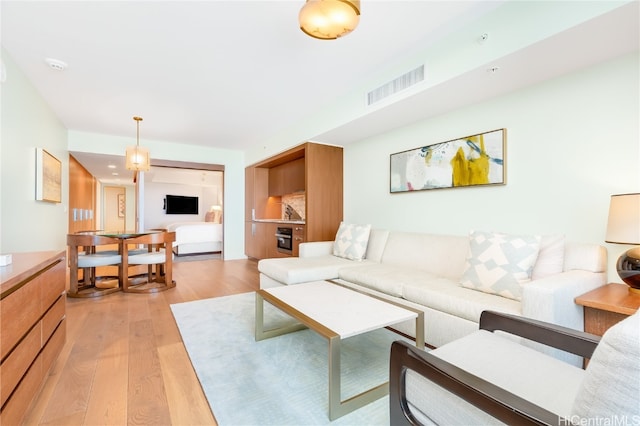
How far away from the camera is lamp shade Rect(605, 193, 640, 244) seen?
5.34 ft

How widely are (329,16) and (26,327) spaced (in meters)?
2.19

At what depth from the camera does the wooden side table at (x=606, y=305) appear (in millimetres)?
1489

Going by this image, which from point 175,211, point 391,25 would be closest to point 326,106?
point 391,25

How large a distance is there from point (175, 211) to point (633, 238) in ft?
36.2

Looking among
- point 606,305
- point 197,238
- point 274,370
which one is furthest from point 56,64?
point 197,238

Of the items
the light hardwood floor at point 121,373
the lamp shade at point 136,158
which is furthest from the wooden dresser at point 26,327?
the lamp shade at point 136,158

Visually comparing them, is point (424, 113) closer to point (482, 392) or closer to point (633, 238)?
point (633, 238)

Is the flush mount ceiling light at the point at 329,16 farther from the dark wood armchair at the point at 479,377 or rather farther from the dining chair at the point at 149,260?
the dining chair at the point at 149,260

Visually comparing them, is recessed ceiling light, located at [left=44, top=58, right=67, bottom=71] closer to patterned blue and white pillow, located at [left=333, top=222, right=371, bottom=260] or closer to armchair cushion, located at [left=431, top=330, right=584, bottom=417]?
patterned blue and white pillow, located at [left=333, top=222, right=371, bottom=260]

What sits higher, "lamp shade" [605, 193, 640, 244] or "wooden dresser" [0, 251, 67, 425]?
"lamp shade" [605, 193, 640, 244]

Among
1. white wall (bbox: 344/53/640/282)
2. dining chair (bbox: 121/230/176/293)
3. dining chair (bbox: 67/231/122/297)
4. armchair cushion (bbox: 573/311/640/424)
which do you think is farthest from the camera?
dining chair (bbox: 121/230/176/293)

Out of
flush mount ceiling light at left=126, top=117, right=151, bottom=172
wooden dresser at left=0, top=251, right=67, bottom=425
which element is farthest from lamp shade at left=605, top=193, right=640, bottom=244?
flush mount ceiling light at left=126, top=117, right=151, bottom=172

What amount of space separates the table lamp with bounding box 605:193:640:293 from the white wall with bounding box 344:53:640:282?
14.6 inches

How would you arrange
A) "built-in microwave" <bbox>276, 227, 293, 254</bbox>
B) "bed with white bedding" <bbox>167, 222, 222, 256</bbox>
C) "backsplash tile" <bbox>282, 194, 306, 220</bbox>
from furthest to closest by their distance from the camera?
"bed with white bedding" <bbox>167, 222, 222, 256</bbox> → "backsplash tile" <bbox>282, 194, 306, 220</bbox> → "built-in microwave" <bbox>276, 227, 293, 254</bbox>
